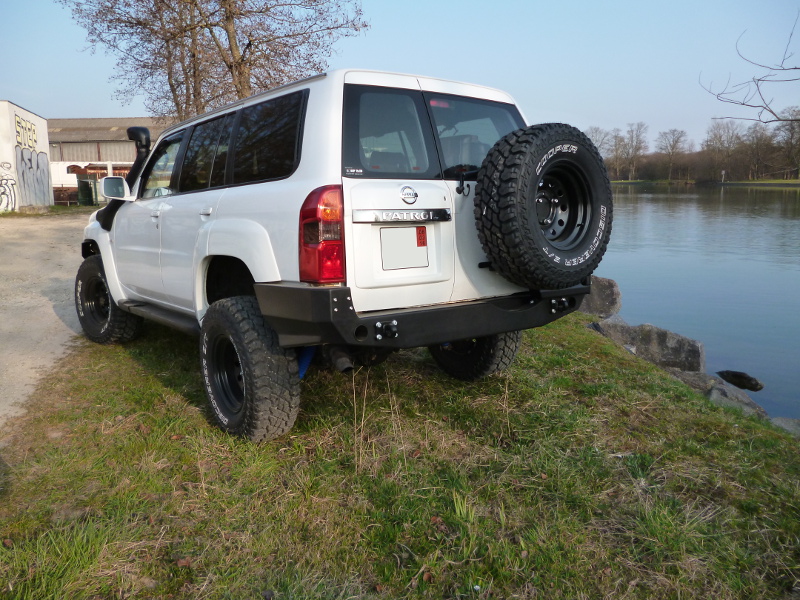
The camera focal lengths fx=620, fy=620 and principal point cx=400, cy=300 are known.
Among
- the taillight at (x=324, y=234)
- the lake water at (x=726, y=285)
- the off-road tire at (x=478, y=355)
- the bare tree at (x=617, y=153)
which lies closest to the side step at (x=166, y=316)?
the taillight at (x=324, y=234)

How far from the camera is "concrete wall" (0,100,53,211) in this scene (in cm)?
2347

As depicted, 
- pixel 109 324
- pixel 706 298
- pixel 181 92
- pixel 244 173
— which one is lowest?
pixel 706 298

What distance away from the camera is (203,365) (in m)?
3.95

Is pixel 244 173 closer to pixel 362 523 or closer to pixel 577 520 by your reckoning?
pixel 362 523

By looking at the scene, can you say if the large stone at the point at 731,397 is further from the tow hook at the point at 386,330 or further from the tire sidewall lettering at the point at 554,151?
the tow hook at the point at 386,330

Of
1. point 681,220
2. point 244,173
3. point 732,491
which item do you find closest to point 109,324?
point 244,173

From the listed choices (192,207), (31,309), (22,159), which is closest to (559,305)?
(192,207)

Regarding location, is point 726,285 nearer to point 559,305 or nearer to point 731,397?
point 731,397

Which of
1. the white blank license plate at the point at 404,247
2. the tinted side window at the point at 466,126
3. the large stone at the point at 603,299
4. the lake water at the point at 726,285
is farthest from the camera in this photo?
the large stone at the point at 603,299

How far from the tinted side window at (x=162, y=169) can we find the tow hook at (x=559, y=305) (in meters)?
2.89

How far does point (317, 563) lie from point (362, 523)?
33 cm

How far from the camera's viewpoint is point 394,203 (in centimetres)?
316

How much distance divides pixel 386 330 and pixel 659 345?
7.55 metres

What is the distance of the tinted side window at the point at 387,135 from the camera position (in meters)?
3.21
